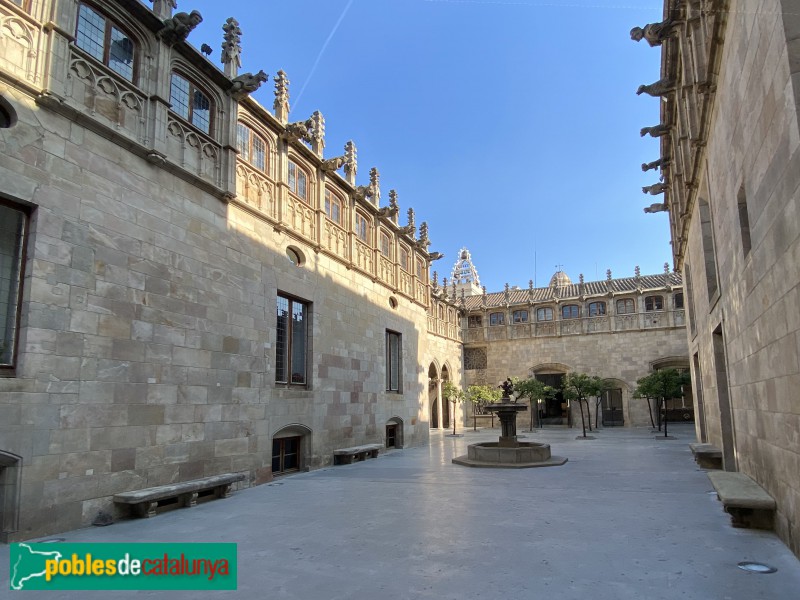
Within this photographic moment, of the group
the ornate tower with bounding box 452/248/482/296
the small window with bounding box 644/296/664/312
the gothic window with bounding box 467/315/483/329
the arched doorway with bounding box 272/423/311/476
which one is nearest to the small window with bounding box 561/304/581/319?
the small window with bounding box 644/296/664/312

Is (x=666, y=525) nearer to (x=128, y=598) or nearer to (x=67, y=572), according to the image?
(x=128, y=598)

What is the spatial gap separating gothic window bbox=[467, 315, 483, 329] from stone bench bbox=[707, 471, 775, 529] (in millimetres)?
32142

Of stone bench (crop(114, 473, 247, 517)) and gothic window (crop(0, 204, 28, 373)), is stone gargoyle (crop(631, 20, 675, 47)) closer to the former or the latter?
gothic window (crop(0, 204, 28, 373))

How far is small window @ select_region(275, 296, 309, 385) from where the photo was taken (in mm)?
13680

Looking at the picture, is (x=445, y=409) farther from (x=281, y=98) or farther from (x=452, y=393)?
(x=281, y=98)

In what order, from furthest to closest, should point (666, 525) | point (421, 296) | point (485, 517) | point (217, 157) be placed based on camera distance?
point (421, 296), point (217, 157), point (485, 517), point (666, 525)

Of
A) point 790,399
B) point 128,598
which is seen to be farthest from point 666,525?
point 128,598

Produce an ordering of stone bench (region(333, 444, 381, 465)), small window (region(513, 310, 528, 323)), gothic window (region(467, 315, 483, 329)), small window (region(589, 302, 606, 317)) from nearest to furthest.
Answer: stone bench (region(333, 444, 381, 465))
small window (region(589, 302, 606, 317))
small window (region(513, 310, 528, 323))
gothic window (region(467, 315, 483, 329))

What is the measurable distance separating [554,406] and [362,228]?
27125mm

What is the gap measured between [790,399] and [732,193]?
11.7 ft

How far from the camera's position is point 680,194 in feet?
49.7

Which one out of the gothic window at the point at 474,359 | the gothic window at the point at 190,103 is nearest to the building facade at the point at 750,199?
the gothic window at the point at 190,103

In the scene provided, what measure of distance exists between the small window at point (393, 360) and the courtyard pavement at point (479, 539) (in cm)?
844

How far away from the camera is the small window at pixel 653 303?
114 ft
